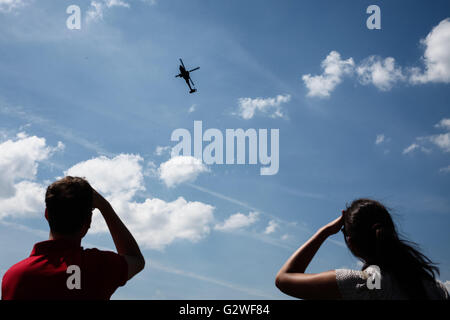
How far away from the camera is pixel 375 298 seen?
12.0ft

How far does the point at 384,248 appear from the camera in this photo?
3.81 m

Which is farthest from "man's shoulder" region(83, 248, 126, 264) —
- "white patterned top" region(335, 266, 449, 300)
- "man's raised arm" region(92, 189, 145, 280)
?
"white patterned top" region(335, 266, 449, 300)

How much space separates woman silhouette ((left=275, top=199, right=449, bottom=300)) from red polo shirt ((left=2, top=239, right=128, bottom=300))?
6.13 ft

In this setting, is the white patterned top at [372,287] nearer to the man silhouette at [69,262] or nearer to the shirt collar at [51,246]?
the man silhouette at [69,262]

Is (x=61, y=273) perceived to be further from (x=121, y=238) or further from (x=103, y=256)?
(x=121, y=238)

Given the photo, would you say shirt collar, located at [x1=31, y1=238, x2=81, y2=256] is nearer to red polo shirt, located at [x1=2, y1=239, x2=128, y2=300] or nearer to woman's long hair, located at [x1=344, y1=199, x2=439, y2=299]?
red polo shirt, located at [x1=2, y1=239, x2=128, y2=300]

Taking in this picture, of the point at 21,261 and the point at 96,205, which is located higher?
the point at 96,205

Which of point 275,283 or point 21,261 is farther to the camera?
point 275,283

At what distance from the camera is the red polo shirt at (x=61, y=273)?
345 centimetres

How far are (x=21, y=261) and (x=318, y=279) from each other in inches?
125

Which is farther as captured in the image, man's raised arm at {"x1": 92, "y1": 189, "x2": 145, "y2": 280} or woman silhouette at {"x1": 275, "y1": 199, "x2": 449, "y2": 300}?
man's raised arm at {"x1": 92, "y1": 189, "x2": 145, "y2": 280}

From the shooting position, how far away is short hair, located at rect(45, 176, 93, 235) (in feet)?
12.2
